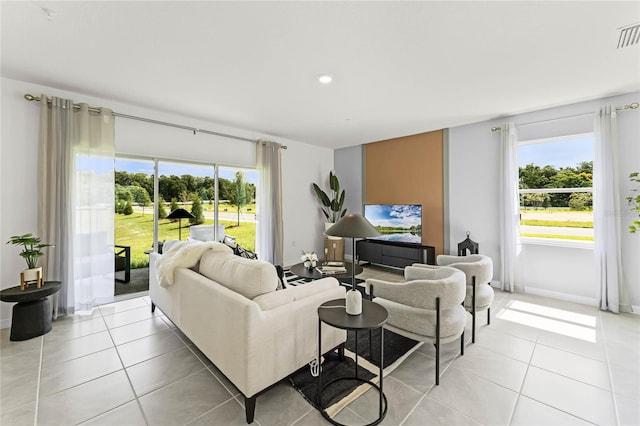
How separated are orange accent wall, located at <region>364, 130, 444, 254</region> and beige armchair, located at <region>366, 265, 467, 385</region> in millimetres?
2815

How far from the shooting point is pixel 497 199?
4.07m

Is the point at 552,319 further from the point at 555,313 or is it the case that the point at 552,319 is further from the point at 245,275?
the point at 245,275

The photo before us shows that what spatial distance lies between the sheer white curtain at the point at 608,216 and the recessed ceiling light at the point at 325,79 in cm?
343

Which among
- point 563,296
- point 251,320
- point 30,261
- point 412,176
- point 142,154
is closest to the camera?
point 251,320

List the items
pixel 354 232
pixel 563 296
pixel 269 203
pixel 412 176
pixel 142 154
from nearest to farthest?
pixel 354 232, pixel 563 296, pixel 142 154, pixel 269 203, pixel 412 176

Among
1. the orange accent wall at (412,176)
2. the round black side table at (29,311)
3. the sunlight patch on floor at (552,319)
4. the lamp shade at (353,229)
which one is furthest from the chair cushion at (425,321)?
the round black side table at (29,311)

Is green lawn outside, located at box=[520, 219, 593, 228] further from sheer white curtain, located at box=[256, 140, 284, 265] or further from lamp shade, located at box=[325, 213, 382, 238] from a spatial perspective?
sheer white curtain, located at box=[256, 140, 284, 265]

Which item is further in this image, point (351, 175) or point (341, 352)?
point (351, 175)

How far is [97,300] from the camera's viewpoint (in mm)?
3297

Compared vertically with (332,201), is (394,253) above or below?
below

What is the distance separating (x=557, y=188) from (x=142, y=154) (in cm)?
588

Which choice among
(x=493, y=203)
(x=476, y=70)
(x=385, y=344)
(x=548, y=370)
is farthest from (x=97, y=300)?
(x=493, y=203)

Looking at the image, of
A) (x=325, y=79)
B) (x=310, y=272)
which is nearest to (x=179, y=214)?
(x=310, y=272)

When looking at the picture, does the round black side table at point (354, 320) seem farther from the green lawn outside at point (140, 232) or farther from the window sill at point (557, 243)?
the window sill at point (557, 243)
